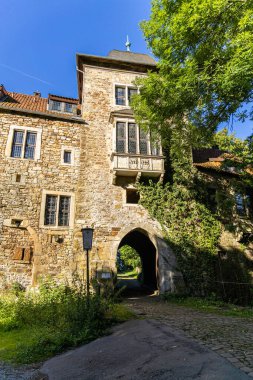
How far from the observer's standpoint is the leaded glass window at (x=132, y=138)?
1380 centimetres

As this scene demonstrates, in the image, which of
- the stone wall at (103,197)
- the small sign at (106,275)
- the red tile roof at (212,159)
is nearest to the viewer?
the small sign at (106,275)

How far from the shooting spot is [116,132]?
13898 mm

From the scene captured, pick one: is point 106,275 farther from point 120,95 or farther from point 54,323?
point 120,95

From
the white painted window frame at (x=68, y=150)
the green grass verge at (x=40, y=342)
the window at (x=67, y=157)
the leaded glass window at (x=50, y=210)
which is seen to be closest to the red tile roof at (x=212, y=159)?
the white painted window frame at (x=68, y=150)

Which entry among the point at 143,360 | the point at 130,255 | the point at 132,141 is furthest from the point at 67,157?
the point at 130,255

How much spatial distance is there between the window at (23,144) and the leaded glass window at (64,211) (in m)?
2.76

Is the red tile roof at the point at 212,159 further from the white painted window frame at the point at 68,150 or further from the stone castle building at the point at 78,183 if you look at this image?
the white painted window frame at the point at 68,150

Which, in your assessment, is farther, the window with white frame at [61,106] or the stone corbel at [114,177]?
the window with white frame at [61,106]

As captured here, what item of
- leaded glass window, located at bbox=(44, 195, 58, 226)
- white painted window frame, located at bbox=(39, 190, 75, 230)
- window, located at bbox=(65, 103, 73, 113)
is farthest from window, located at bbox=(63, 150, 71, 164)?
window, located at bbox=(65, 103, 73, 113)

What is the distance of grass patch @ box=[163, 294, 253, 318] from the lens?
28.9 ft

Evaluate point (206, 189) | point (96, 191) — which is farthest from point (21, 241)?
point (206, 189)

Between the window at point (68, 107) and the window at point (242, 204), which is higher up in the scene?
the window at point (68, 107)

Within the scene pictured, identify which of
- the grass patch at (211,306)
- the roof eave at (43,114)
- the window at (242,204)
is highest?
the roof eave at (43,114)

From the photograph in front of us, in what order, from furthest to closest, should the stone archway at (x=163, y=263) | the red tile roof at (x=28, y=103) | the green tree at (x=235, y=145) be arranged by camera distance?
the red tile roof at (x=28, y=103)
the stone archway at (x=163, y=263)
the green tree at (x=235, y=145)
